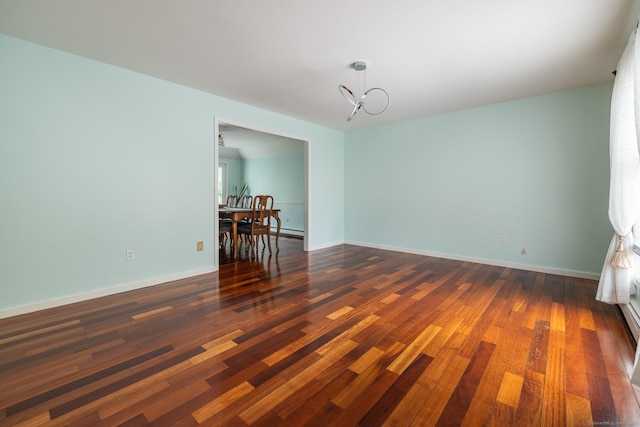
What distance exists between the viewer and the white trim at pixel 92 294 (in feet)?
7.63

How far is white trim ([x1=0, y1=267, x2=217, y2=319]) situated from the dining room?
65.3 inches

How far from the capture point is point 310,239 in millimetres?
5117

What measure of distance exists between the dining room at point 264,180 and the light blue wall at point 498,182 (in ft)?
6.20

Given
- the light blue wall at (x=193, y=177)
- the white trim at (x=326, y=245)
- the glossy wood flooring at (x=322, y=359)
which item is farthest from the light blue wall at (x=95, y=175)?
the white trim at (x=326, y=245)

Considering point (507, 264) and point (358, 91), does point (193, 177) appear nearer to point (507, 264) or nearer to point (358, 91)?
point (358, 91)

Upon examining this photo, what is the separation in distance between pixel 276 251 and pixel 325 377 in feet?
11.9

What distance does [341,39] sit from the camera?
2283mm

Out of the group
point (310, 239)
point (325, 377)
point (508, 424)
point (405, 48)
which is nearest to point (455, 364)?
point (508, 424)

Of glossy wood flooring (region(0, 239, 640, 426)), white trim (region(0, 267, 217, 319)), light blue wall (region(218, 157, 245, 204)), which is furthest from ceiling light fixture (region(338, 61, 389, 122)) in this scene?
light blue wall (region(218, 157, 245, 204))

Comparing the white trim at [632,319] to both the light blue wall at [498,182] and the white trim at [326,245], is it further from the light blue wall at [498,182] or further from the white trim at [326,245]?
the white trim at [326,245]

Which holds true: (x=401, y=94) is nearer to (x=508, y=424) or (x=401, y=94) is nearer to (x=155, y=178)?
(x=155, y=178)

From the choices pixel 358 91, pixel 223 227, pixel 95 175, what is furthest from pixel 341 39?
pixel 223 227

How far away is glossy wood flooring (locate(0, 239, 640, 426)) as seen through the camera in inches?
51.2

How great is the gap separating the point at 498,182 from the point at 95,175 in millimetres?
4917
